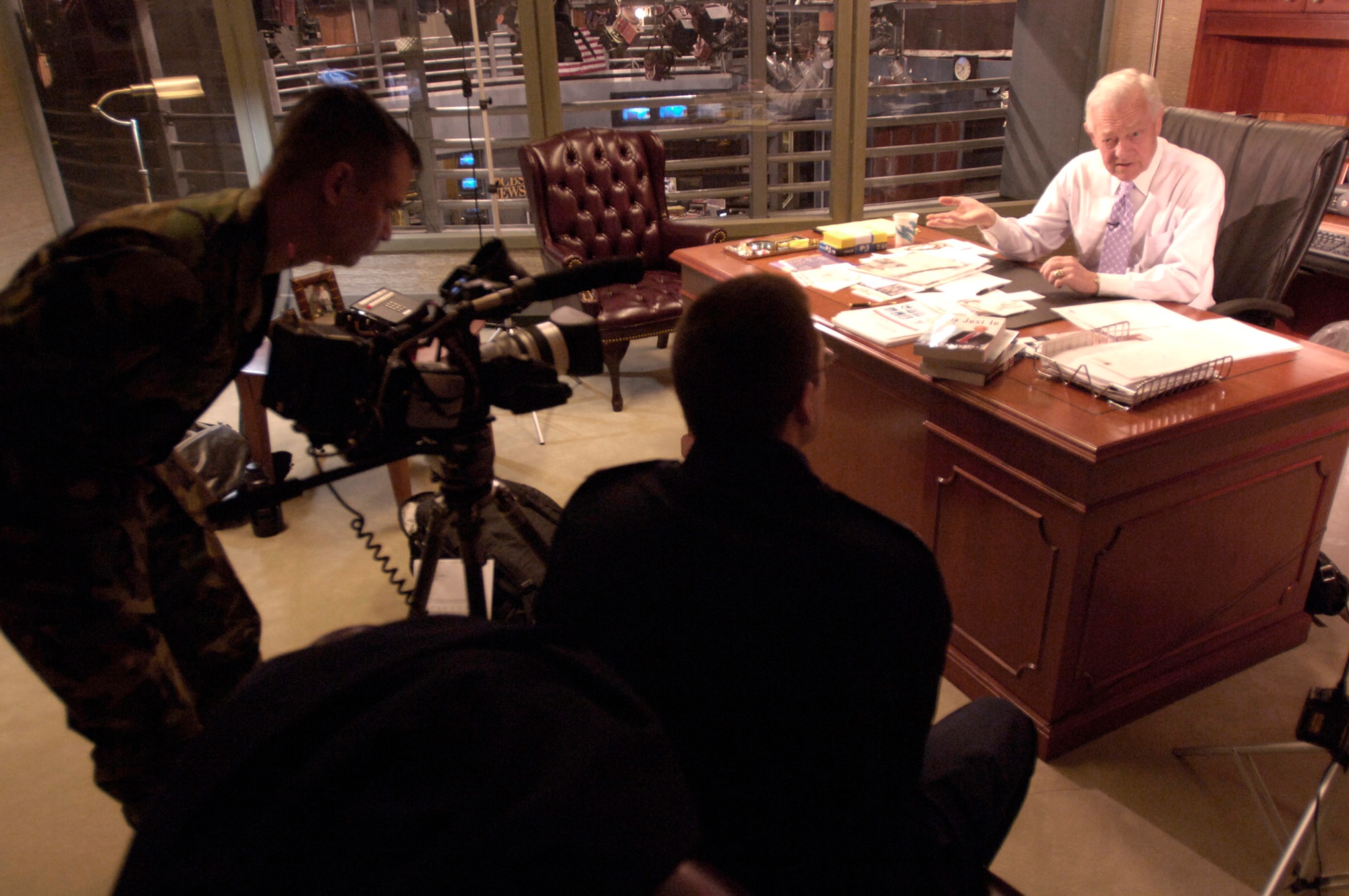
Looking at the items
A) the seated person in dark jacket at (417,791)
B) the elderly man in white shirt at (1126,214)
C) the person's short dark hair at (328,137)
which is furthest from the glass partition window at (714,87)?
the seated person in dark jacket at (417,791)

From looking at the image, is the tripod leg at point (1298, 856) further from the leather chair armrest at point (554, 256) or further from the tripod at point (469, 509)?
the leather chair armrest at point (554, 256)

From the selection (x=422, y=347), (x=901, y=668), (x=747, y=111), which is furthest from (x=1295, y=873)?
(x=747, y=111)

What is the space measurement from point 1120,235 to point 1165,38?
7.26 ft

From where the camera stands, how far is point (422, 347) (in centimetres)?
125

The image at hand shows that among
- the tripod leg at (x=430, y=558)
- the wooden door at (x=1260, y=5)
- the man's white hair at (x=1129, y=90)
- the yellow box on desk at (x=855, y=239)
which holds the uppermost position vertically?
the wooden door at (x=1260, y=5)

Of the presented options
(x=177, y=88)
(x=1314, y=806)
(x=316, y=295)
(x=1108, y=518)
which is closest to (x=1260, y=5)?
(x=1108, y=518)

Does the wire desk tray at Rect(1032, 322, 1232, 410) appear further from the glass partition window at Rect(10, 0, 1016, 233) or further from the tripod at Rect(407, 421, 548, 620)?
the glass partition window at Rect(10, 0, 1016, 233)

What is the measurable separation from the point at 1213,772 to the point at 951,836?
3.48 feet

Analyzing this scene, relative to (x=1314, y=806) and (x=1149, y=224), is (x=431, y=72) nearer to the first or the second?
(x=1149, y=224)

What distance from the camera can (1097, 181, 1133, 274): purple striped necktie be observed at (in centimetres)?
251

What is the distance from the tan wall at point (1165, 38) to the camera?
3998 millimetres

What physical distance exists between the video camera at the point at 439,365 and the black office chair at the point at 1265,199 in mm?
1905

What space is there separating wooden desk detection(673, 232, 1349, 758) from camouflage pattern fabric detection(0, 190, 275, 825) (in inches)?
52.4

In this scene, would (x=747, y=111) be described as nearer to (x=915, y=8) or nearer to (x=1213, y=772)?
(x=915, y=8)
